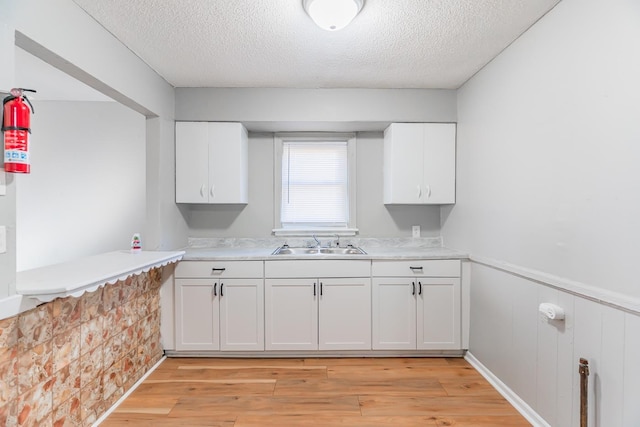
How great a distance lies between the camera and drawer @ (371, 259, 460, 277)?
109 inches

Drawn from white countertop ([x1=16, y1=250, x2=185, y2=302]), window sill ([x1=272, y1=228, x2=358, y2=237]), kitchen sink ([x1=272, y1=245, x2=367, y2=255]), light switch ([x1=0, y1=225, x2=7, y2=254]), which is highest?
light switch ([x1=0, y1=225, x2=7, y2=254])

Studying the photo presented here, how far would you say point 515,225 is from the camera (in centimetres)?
212

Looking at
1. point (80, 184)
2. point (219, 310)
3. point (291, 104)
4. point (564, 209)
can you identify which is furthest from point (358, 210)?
point (80, 184)

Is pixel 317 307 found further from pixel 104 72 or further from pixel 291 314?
pixel 104 72

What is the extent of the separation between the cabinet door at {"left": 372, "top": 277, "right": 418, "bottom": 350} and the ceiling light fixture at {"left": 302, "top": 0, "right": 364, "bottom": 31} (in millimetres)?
1955

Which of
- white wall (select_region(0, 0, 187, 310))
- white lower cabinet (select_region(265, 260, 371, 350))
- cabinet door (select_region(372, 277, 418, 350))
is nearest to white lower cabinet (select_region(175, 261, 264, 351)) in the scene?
white lower cabinet (select_region(265, 260, 371, 350))

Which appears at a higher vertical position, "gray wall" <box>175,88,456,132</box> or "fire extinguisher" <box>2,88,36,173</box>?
"gray wall" <box>175,88,456,132</box>

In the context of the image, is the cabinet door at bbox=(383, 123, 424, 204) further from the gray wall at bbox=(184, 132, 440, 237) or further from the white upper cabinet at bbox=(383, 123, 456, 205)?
the gray wall at bbox=(184, 132, 440, 237)

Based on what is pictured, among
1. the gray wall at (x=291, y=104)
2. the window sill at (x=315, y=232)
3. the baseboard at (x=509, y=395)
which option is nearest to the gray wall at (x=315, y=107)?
the gray wall at (x=291, y=104)

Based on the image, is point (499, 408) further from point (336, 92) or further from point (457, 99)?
point (336, 92)

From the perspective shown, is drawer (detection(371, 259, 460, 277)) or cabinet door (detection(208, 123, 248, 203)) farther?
cabinet door (detection(208, 123, 248, 203))

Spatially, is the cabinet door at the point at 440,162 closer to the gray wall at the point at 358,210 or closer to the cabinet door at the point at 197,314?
the gray wall at the point at 358,210

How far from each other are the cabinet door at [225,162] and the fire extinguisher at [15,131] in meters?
1.65

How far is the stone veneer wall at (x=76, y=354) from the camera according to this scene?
141 centimetres
